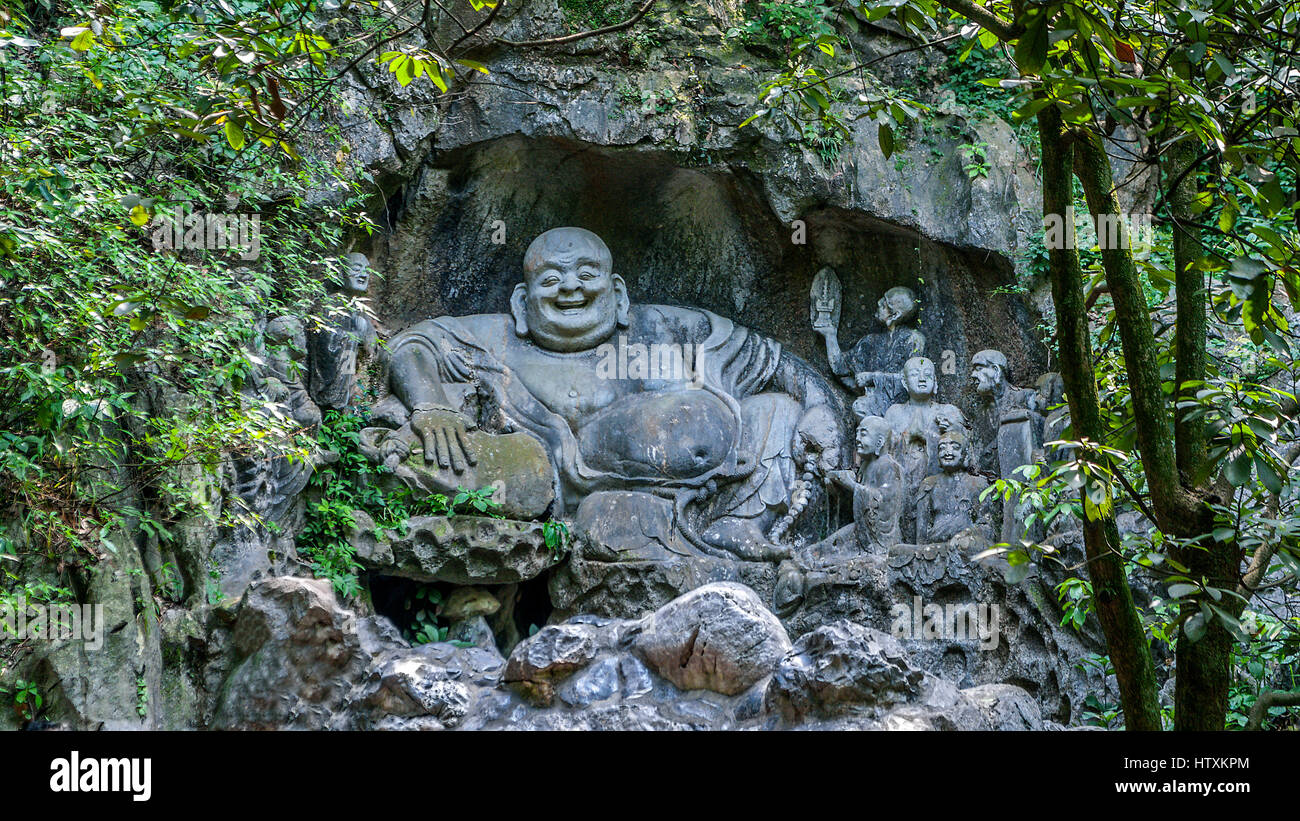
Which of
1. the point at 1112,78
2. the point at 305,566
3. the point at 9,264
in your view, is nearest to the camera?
the point at 1112,78

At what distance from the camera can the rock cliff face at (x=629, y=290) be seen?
17.5 ft

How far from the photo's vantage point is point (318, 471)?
722 cm

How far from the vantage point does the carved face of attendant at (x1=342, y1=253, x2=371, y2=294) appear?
7.85 m

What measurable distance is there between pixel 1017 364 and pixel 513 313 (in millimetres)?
3605

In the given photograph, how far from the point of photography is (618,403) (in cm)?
828

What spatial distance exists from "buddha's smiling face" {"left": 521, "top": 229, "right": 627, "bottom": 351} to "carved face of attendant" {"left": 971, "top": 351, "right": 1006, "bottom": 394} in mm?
2568

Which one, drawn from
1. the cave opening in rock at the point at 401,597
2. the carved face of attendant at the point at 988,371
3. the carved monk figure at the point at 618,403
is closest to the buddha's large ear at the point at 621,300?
the carved monk figure at the point at 618,403

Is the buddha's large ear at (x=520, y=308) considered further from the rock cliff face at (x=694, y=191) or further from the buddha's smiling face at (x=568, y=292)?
the rock cliff face at (x=694, y=191)

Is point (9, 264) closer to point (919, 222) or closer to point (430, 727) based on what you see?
point (430, 727)

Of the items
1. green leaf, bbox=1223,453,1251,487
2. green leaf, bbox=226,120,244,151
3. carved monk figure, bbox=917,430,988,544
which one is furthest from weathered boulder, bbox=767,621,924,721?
carved monk figure, bbox=917,430,988,544

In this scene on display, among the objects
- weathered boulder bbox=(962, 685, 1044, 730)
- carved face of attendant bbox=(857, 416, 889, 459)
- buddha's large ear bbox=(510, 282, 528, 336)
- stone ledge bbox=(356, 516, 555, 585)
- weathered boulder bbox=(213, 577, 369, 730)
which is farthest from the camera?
buddha's large ear bbox=(510, 282, 528, 336)

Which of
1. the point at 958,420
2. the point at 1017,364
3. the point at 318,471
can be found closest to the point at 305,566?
the point at 318,471

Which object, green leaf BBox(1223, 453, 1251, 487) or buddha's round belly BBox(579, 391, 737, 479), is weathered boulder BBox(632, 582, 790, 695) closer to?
green leaf BBox(1223, 453, 1251, 487)

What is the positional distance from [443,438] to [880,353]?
10.6 ft
